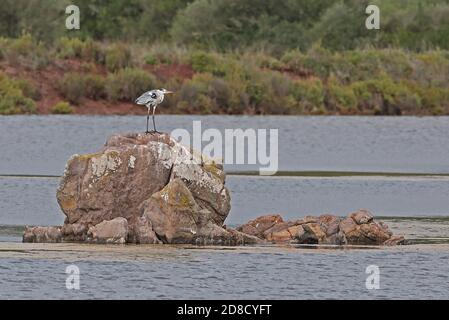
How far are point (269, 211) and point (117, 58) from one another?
3142 cm

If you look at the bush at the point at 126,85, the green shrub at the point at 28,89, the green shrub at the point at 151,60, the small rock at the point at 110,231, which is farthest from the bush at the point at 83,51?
the small rock at the point at 110,231

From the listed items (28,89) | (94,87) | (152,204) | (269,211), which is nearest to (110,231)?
(152,204)

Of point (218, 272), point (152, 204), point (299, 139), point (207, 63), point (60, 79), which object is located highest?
point (207, 63)

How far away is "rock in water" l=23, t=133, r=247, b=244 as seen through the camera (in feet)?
80.5

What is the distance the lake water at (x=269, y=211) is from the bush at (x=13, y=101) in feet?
5.14

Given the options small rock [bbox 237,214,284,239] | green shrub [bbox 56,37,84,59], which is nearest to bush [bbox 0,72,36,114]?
green shrub [bbox 56,37,84,59]

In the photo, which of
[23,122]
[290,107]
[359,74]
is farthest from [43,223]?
[359,74]

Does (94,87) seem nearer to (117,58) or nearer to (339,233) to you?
(117,58)

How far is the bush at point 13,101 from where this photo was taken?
181 feet

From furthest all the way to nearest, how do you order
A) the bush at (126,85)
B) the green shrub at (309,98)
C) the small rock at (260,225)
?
the green shrub at (309,98) → the bush at (126,85) → the small rock at (260,225)

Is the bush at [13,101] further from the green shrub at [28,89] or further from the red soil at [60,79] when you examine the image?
the red soil at [60,79]

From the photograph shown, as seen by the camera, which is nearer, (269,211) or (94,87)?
(269,211)

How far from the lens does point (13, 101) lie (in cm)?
5519

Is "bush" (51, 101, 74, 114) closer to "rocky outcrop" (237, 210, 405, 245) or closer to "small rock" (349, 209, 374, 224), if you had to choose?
"rocky outcrop" (237, 210, 405, 245)
